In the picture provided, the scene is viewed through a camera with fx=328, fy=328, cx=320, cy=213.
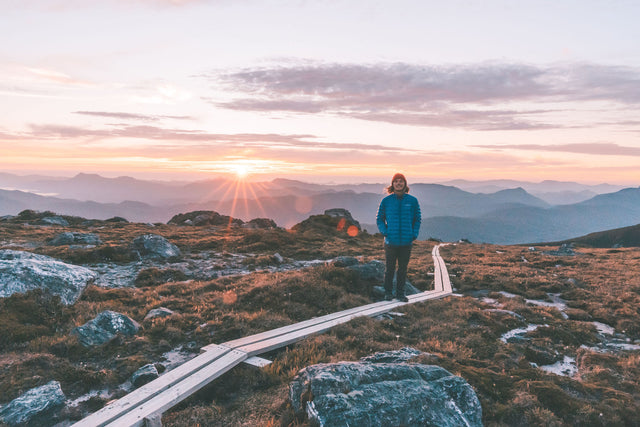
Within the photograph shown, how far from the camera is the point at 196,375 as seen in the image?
7098 millimetres

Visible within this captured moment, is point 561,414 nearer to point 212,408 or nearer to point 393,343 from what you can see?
point 393,343

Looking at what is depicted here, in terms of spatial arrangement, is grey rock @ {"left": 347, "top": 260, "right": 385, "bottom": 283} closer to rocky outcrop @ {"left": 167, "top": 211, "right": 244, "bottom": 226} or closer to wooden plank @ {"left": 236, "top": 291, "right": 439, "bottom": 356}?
wooden plank @ {"left": 236, "top": 291, "right": 439, "bottom": 356}

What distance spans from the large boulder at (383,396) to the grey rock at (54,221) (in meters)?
53.6

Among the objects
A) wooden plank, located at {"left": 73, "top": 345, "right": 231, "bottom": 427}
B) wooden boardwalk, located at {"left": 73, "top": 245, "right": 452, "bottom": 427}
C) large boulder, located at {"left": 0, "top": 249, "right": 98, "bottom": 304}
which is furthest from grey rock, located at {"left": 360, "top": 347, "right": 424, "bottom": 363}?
large boulder, located at {"left": 0, "top": 249, "right": 98, "bottom": 304}

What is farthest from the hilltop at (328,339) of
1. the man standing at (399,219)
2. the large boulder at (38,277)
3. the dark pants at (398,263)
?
the man standing at (399,219)

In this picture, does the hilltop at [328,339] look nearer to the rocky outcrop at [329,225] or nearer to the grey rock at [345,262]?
the grey rock at [345,262]

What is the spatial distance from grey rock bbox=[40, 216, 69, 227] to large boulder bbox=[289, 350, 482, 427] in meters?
53.6

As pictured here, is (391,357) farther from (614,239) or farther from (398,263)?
(614,239)

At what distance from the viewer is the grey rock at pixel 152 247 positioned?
907 inches

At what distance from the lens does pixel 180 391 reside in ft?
21.2

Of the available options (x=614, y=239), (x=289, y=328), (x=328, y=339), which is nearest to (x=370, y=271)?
(x=289, y=328)

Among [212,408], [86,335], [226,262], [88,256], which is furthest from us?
[226,262]

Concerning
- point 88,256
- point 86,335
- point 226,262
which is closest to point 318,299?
point 86,335

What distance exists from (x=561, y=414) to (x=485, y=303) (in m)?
9.42
